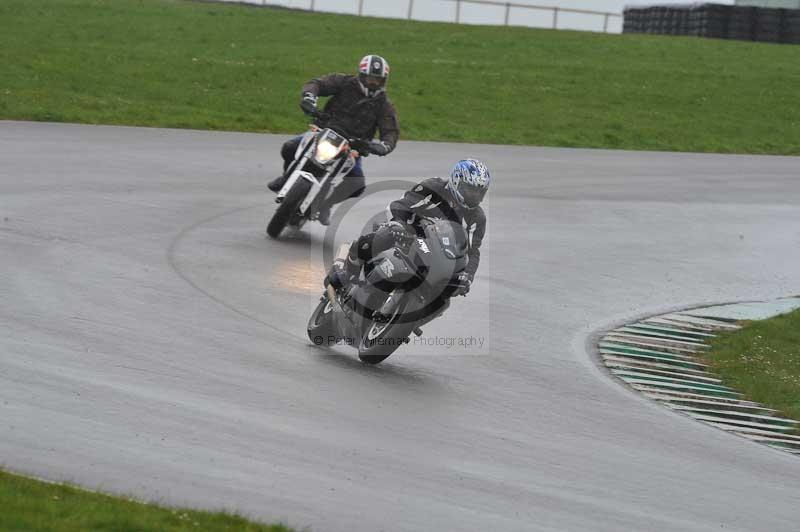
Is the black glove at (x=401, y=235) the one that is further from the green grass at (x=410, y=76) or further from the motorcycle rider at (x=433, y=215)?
the green grass at (x=410, y=76)

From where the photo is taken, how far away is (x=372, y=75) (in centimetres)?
1473

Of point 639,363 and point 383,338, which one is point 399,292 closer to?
point 383,338

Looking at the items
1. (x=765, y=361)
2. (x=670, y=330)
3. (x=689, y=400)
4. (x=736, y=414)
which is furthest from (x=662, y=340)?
(x=736, y=414)

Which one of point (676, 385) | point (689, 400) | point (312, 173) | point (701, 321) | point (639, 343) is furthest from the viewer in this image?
point (312, 173)

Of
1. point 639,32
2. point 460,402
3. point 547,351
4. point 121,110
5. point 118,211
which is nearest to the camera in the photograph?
point 460,402

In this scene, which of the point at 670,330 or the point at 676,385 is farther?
the point at 670,330

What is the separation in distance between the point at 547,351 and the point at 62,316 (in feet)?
14.1

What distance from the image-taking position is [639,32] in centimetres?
5278

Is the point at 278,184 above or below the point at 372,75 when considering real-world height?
below

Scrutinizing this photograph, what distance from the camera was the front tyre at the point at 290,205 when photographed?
1424 cm

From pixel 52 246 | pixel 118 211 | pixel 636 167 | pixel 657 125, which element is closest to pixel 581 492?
pixel 52 246

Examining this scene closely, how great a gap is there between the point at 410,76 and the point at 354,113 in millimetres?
18009

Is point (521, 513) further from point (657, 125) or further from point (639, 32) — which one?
point (639, 32)

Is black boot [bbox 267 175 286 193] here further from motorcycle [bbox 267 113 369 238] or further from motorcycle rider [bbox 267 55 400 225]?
motorcycle [bbox 267 113 369 238]
